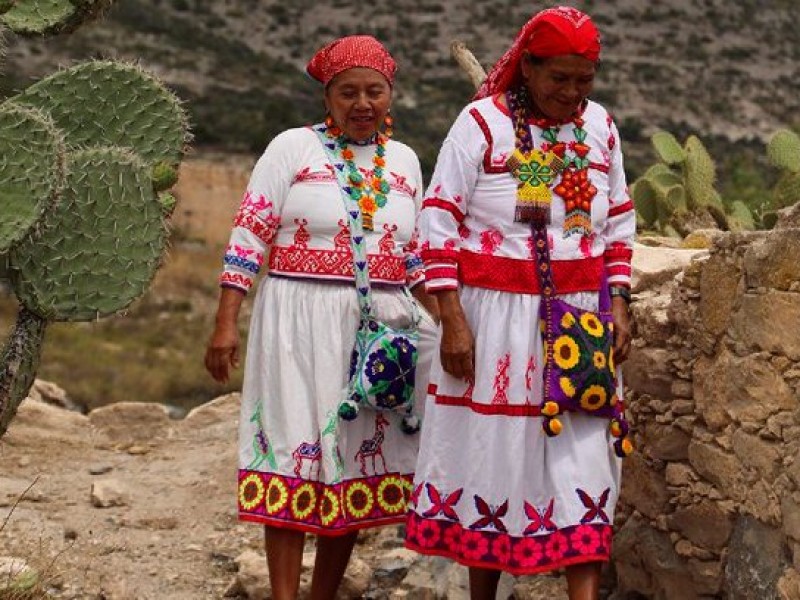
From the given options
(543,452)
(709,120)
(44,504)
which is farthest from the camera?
(709,120)

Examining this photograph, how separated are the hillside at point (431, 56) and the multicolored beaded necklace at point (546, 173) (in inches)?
870

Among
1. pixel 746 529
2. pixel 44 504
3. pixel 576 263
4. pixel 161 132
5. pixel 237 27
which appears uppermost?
pixel 237 27

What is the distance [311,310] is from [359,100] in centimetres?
64

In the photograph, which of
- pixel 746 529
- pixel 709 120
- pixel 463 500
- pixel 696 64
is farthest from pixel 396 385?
pixel 696 64

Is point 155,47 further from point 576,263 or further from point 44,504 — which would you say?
point 576,263

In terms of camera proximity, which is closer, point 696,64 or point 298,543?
point 298,543

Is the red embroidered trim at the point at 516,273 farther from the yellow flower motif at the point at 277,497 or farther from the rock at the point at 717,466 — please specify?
the yellow flower motif at the point at 277,497

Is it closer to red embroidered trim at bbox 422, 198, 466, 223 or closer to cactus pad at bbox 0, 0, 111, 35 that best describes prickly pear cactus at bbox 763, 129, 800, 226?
red embroidered trim at bbox 422, 198, 466, 223

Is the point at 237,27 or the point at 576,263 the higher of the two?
the point at 237,27

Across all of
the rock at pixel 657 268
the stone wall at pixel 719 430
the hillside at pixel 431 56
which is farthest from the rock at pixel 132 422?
the hillside at pixel 431 56

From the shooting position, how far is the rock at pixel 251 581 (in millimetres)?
5074

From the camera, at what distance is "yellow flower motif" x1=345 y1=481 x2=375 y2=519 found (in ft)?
14.2

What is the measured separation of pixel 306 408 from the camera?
169 inches

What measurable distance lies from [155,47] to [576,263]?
32.4 m
